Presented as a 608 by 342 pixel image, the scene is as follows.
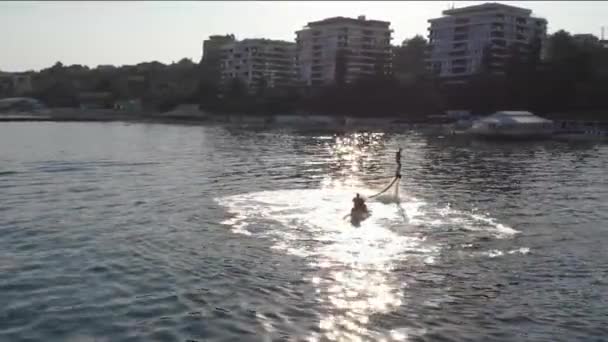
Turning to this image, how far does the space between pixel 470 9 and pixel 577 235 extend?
184463 millimetres

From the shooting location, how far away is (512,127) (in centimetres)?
10244

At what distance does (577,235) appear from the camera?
25.8 metres

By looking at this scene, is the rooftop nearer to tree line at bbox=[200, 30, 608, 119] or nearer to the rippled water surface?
tree line at bbox=[200, 30, 608, 119]

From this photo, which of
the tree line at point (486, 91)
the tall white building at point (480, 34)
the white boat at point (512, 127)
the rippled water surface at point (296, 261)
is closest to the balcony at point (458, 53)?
the tall white building at point (480, 34)

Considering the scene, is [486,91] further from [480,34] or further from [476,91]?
[480,34]

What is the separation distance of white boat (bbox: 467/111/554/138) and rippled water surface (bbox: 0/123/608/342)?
5957 cm

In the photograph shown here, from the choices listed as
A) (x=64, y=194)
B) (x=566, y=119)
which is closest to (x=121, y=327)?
(x=64, y=194)

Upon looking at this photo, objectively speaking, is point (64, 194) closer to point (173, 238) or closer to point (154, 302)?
point (173, 238)

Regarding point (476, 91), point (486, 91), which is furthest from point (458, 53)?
point (486, 91)

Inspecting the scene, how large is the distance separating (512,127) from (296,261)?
295ft

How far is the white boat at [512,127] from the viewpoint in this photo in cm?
10168

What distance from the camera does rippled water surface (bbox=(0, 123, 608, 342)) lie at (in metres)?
15.3

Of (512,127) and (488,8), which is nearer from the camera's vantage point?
(512,127)

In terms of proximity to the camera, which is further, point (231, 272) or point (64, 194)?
point (64, 194)
